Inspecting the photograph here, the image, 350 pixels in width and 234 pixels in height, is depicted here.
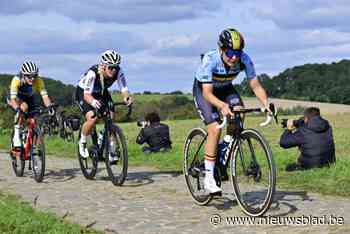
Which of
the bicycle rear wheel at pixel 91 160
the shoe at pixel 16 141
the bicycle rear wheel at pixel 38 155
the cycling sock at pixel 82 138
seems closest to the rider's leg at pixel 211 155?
the bicycle rear wheel at pixel 91 160

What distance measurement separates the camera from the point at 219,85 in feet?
27.6

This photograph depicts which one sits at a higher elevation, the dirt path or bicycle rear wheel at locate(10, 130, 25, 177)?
bicycle rear wheel at locate(10, 130, 25, 177)

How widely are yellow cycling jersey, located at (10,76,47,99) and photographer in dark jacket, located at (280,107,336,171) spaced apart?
4.82 metres

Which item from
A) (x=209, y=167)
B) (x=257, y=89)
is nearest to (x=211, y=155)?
(x=209, y=167)

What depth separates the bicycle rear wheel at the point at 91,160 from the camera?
11.9m

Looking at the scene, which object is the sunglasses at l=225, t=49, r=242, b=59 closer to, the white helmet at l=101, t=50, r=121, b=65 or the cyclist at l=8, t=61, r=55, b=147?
the white helmet at l=101, t=50, r=121, b=65

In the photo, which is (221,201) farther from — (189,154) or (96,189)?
(96,189)

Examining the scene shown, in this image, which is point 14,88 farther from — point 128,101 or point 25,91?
point 128,101

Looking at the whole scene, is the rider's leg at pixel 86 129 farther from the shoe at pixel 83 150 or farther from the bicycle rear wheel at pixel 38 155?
the bicycle rear wheel at pixel 38 155

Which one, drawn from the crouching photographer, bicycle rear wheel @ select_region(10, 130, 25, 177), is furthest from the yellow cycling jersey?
the crouching photographer

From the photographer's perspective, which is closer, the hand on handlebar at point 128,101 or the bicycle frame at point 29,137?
the hand on handlebar at point 128,101

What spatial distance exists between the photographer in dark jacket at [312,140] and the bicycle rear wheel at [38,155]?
442cm

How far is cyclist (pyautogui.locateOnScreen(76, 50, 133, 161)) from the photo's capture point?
433 inches

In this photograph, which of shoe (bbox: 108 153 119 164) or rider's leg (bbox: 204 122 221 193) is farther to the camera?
shoe (bbox: 108 153 119 164)
